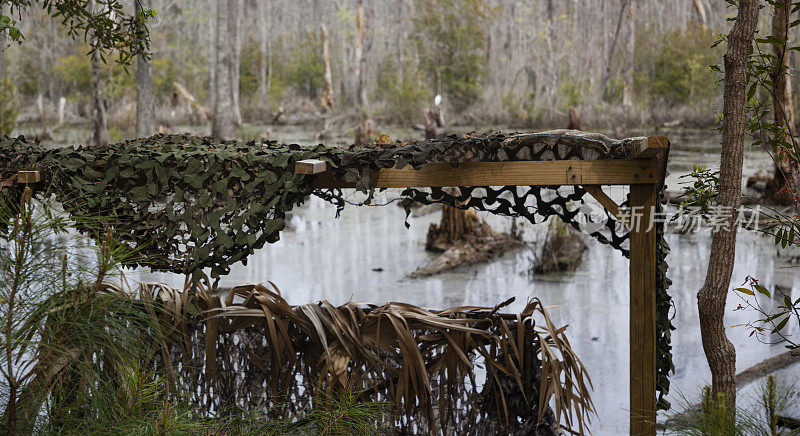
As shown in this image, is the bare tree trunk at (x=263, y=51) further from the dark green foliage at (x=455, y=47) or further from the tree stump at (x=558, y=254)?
the tree stump at (x=558, y=254)

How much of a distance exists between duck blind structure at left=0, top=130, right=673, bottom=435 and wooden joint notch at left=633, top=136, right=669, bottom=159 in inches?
0.4

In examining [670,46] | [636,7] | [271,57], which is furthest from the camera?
[271,57]

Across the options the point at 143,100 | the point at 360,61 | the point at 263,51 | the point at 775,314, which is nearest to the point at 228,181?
the point at 775,314

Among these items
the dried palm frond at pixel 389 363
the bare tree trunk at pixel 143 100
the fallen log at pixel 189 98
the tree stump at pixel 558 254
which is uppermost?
the fallen log at pixel 189 98

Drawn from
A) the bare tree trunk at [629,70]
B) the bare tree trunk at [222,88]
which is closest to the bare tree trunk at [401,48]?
the bare tree trunk at [629,70]

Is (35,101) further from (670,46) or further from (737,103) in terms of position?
(737,103)

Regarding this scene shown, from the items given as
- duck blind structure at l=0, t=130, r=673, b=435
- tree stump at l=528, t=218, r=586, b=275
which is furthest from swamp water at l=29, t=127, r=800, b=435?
duck blind structure at l=0, t=130, r=673, b=435

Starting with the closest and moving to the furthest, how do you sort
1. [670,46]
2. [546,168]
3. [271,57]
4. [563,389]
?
[546,168], [563,389], [670,46], [271,57]

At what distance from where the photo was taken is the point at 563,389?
8.46ft

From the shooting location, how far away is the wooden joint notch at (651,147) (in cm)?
221

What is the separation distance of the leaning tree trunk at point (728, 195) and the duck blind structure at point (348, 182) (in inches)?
6.4

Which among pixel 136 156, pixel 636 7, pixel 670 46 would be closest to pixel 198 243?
pixel 136 156

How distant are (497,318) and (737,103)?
1.13m

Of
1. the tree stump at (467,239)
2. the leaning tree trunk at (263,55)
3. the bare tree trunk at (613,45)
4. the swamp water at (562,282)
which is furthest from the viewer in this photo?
the leaning tree trunk at (263,55)
